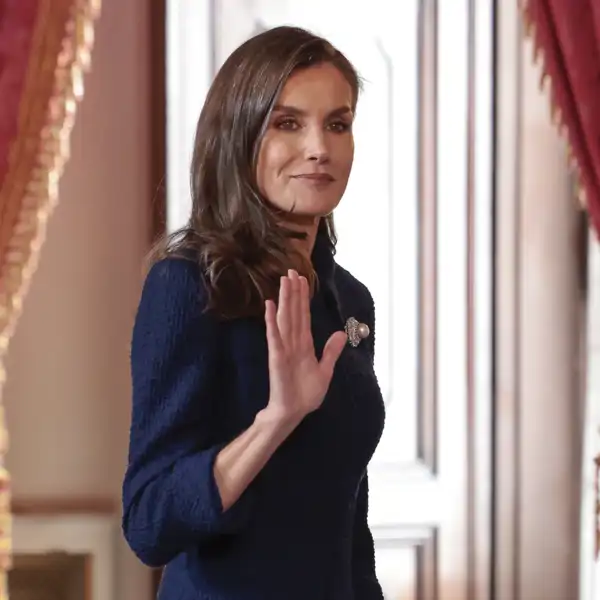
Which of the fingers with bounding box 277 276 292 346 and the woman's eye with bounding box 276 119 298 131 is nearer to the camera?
the fingers with bounding box 277 276 292 346

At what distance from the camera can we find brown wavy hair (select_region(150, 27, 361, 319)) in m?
0.85

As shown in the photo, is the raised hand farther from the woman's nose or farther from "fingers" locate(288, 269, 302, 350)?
the woman's nose

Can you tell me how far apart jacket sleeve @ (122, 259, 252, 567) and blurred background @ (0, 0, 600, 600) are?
0.80 m

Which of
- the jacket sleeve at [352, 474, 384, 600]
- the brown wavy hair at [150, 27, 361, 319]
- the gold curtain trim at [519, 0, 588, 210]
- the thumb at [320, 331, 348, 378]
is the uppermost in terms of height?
the gold curtain trim at [519, 0, 588, 210]

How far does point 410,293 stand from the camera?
175cm

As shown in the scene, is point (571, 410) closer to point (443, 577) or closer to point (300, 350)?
point (443, 577)

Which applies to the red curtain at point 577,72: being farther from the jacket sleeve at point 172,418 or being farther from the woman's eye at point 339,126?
the jacket sleeve at point 172,418

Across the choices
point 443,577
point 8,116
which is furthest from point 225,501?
point 443,577

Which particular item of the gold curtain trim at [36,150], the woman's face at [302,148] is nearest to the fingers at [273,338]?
the woman's face at [302,148]

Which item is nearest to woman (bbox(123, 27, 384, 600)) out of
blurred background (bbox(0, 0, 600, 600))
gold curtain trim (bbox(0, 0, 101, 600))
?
gold curtain trim (bbox(0, 0, 101, 600))

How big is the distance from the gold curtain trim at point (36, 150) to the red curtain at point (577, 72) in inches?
32.6

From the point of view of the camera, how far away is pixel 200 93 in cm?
164

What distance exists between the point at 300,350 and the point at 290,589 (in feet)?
0.84

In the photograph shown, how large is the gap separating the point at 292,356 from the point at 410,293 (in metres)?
→ 0.99
